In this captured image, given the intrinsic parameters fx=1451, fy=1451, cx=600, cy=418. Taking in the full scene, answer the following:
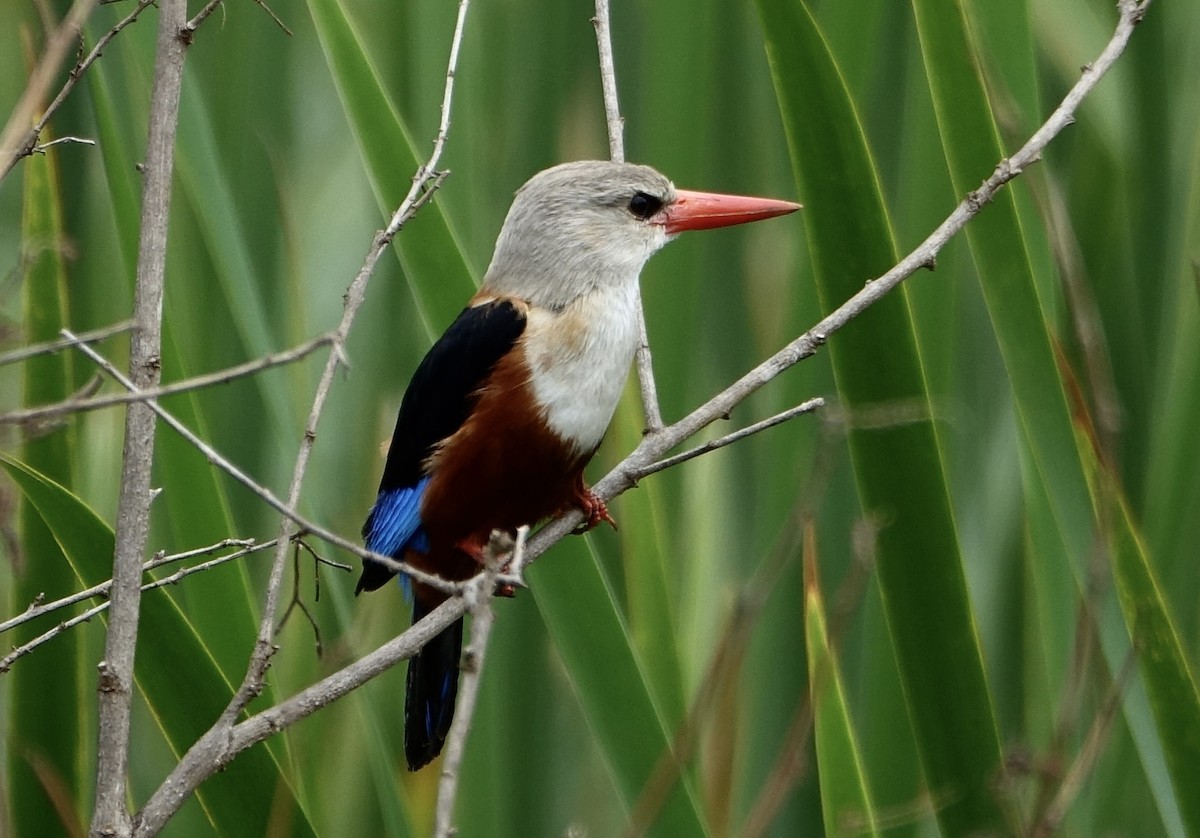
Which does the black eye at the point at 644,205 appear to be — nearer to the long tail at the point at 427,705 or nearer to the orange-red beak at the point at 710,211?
the orange-red beak at the point at 710,211

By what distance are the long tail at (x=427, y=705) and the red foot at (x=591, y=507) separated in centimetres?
24

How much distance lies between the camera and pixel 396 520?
2.11 m

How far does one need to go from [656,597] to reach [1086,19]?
116 cm

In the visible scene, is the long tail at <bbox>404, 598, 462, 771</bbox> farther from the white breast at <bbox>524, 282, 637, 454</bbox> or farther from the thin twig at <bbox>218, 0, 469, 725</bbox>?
the thin twig at <bbox>218, 0, 469, 725</bbox>

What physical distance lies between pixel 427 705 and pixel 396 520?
10.6 inches

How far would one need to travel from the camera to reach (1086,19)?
2.20 metres

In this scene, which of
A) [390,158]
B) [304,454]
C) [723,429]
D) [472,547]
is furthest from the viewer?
[723,429]

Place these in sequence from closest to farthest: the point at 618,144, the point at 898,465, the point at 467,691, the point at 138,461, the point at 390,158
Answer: the point at 467,691 < the point at 138,461 < the point at 898,465 < the point at 390,158 < the point at 618,144

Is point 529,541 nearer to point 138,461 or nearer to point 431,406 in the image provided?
point 431,406

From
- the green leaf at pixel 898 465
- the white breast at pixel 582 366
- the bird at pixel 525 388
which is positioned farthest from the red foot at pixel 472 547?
the green leaf at pixel 898 465

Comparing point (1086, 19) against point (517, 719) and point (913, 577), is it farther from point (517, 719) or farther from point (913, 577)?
point (517, 719)

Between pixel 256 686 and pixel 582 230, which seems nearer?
pixel 256 686

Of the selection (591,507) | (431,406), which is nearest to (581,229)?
(431,406)

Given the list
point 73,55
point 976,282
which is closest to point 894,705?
point 976,282
